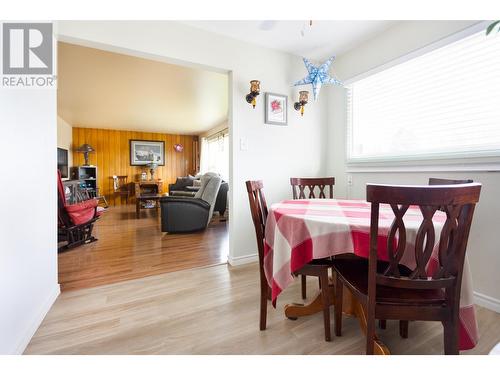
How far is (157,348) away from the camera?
1236 mm

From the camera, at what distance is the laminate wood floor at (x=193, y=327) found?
1234mm

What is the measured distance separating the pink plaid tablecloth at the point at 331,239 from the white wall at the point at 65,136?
611 cm

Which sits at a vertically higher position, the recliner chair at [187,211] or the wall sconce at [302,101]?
the wall sconce at [302,101]

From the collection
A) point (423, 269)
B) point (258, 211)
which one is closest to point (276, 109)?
point (258, 211)

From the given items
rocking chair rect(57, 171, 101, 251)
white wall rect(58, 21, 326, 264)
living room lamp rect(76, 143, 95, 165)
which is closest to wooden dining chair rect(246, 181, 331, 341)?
white wall rect(58, 21, 326, 264)

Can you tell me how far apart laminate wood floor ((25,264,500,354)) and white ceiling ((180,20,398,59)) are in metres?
2.30

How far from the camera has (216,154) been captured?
6645 millimetres

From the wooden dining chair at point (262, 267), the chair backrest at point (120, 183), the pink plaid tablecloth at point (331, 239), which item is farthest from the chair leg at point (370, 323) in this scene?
the chair backrest at point (120, 183)

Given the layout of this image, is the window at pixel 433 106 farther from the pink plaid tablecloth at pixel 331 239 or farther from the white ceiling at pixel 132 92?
the white ceiling at pixel 132 92

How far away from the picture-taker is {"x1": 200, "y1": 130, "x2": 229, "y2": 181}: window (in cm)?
Result: 603

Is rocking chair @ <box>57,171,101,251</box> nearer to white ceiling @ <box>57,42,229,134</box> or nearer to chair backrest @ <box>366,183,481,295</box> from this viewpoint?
white ceiling @ <box>57,42,229,134</box>

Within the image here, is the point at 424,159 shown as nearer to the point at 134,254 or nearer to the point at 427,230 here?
the point at 427,230
